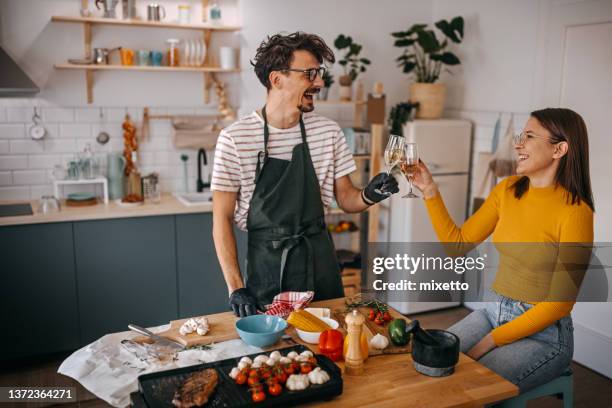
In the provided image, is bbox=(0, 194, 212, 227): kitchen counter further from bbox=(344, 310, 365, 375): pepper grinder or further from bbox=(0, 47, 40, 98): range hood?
bbox=(344, 310, 365, 375): pepper grinder

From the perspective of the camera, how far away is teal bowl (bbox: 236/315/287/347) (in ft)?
6.04

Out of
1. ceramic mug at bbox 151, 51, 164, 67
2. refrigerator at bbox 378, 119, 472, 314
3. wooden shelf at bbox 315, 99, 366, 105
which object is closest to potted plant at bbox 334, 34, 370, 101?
wooden shelf at bbox 315, 99, 366, 105

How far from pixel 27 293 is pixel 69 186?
93 centimetres

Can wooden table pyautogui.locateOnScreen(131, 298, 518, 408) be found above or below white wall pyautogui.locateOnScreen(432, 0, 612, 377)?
below

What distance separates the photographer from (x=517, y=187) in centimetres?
249

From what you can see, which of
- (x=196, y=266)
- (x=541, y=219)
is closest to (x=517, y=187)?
(x=541, y=219)

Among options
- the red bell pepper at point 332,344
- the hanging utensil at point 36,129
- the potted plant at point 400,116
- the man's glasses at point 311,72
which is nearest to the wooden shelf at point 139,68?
the hanging utensil at point 36,129

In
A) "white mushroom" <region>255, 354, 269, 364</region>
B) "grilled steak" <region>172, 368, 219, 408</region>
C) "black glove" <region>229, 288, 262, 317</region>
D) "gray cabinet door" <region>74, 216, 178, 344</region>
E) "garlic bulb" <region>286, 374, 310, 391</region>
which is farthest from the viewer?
"gray cabinet door" <region>74, 216, 178, 344</region>

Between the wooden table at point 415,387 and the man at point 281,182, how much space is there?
743mm

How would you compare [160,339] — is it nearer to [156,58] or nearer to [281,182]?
Result: [281,182]

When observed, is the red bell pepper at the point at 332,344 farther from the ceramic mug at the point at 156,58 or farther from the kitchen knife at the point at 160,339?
the ceramic mug at the point at 156,58

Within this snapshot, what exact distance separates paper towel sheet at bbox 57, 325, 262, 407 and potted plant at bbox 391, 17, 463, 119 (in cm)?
327

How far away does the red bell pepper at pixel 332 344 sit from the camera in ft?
5.91

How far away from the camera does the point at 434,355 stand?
5.61ft
